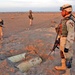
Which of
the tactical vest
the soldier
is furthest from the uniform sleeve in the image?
the tactical vest

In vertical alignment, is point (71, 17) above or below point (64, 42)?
above

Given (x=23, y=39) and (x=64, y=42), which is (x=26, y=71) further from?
(x=23, y=39)

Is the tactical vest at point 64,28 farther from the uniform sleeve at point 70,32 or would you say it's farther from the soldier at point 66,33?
the uniform sleeve at point 70,32

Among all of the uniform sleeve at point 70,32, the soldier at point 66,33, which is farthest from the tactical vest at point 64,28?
the uniform sleeve at point 70,32

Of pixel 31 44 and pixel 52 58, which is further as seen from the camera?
pixel 31 44

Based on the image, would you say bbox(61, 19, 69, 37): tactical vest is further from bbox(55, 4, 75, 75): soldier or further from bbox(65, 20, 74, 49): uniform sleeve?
bbox(65, 20, 74, 49): uniform sleeve

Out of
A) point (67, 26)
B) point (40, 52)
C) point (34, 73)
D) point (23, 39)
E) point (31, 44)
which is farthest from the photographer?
point (23, 39)

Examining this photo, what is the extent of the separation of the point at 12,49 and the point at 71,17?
3.26m

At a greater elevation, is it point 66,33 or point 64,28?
point 64,28

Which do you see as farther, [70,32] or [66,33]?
A: [66,33]

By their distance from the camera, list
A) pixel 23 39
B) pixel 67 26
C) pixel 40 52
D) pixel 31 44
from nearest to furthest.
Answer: pixel 67 26 < pixel 40 52 < pixel 31 44 < pixel 23 39

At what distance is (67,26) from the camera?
6430 millimetres

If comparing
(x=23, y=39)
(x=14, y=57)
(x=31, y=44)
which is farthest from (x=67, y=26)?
(x=23, y=39)

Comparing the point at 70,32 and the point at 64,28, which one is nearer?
the point at 70,32
